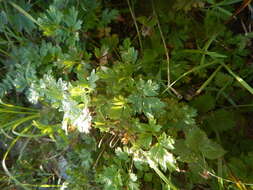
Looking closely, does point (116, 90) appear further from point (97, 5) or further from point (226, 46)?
point (226, 46)

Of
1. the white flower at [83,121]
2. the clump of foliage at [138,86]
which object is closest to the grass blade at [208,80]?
the clump of foliage at [138,86]

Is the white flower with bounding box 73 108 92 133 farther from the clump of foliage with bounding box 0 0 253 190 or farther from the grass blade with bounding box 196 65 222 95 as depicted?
the grass blade with bounding box 196 65 222 95

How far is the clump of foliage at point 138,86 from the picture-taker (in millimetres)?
1286

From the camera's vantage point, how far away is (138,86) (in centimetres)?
123

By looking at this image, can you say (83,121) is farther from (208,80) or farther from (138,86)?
(208,80)

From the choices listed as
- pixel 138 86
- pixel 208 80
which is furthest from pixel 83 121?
pixel 208 80

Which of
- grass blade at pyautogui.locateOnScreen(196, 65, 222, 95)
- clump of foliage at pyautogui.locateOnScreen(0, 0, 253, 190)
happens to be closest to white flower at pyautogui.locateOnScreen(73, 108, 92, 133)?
clump of foliage at pyautogui.locateOnScreen(0, 0, 253, 190)

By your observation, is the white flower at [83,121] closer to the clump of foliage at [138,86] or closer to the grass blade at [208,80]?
the clump of foliage at [138,86]

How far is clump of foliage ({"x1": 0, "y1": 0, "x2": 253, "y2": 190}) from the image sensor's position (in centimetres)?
129

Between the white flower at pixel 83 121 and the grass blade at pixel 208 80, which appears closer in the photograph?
the white flower at pixel 83 121

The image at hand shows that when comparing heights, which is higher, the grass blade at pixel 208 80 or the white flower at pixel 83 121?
the grass blade at pixel 208 80

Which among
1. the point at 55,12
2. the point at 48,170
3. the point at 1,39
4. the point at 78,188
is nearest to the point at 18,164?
the point at 48,170

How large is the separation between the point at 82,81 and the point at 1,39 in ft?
1.90

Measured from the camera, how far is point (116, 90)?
4.21 feet
